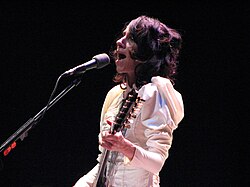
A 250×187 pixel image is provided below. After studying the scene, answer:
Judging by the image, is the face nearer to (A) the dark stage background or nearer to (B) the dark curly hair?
(B) the dark curly hair

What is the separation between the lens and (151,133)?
1.67 m

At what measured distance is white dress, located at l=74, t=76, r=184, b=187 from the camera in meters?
1.63

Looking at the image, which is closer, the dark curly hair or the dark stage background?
the dark curly hair

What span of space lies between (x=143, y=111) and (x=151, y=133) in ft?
0.34

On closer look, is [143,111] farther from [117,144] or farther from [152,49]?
[152,49]

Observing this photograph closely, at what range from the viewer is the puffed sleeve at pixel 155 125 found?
5.22 feet

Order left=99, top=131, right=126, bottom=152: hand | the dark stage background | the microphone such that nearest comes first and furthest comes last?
left=99, top=131, right=126, bottom=152: hand
the microphone
the dark stage background

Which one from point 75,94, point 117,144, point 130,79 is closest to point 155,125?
point 117,144

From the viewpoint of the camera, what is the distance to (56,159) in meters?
3.34

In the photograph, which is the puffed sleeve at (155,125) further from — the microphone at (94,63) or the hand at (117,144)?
the microphone at (94,63)

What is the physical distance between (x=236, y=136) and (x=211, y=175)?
35 centimetres

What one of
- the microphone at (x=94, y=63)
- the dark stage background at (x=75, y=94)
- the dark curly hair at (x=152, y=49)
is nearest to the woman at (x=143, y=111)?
the dark curly hair at (x=152, y=49)

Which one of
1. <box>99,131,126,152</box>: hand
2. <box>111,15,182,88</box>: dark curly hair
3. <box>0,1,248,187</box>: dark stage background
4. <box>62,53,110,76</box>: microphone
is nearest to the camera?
<box>99,131,126,152</box>: hand

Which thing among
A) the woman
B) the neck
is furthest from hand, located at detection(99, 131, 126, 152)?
the neck
